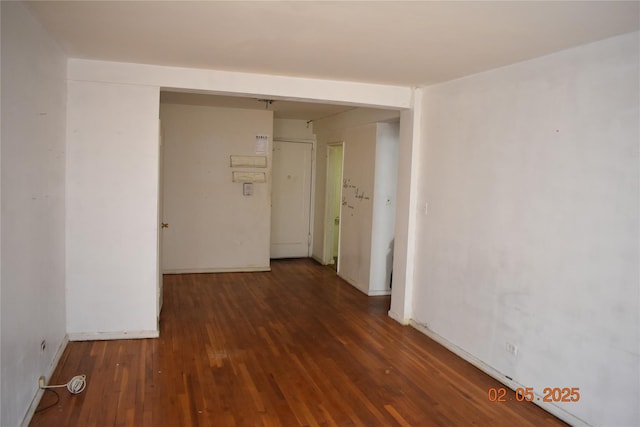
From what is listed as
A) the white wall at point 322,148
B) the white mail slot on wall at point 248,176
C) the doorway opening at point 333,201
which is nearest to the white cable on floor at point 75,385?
the white mail slot on wall at point 248,176

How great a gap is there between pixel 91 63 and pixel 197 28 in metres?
1.56

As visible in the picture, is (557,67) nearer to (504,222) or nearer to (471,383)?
(504,222)

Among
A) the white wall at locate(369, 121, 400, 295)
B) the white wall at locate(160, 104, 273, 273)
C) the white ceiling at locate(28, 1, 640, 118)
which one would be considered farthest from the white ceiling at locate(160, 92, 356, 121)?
the white ceiling at locate(28, 1, 640, 118)

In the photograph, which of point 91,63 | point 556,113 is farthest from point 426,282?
point 91,63

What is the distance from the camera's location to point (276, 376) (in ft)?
11.8

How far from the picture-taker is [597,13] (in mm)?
2410

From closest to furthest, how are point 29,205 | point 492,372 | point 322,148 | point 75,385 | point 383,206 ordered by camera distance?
point 29,205 → point 75,385 → point 492,372 → point 383,206 → point 322,148

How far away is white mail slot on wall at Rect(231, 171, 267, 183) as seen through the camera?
7.08 meters

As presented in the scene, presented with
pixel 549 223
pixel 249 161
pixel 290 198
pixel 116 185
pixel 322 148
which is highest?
pixel 322 148

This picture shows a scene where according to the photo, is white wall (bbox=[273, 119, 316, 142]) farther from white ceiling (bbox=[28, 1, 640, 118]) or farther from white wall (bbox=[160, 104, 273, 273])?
white ceiling (bbox=[28, 1, 640, 118])

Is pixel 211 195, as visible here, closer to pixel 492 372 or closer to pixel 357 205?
pixel 357 205

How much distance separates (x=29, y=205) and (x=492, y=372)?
11.3ft

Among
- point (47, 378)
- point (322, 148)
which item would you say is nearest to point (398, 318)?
point (47, 378)

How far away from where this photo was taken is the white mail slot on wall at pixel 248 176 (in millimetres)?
7082
